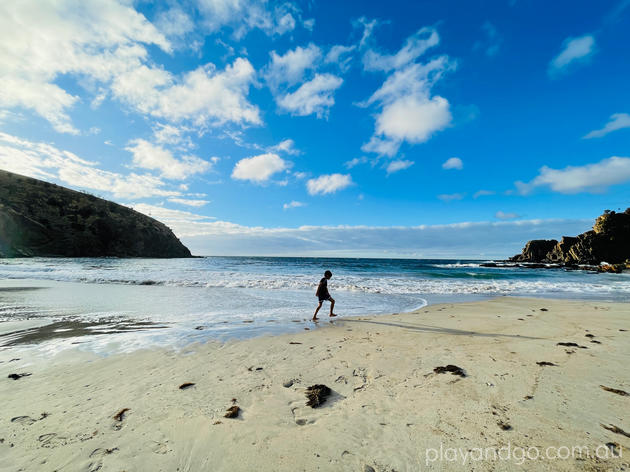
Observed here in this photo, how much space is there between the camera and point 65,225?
185ft

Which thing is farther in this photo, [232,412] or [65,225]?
[65,225]

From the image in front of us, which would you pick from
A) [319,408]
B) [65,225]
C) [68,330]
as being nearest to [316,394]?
[319,408]

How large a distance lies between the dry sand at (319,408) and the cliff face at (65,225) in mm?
Answer: 61608

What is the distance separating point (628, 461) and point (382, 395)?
89.4 inches

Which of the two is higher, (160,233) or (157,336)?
(160,233)

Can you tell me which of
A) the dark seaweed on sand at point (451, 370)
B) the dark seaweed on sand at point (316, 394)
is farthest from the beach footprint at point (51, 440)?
the dark seaweed on sand at point (451, 370)

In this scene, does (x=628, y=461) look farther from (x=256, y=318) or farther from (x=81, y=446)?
(x=256, y=318)

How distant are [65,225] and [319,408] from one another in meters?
78.3

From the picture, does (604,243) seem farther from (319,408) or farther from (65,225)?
(65,225)

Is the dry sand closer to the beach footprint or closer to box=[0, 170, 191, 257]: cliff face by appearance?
the beach footprint

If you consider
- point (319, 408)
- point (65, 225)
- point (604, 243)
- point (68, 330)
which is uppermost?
point (65, 225)

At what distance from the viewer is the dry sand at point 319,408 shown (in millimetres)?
2297

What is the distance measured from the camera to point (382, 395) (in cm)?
347

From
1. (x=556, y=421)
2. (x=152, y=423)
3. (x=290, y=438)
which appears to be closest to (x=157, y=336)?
(x=152, y=423)
